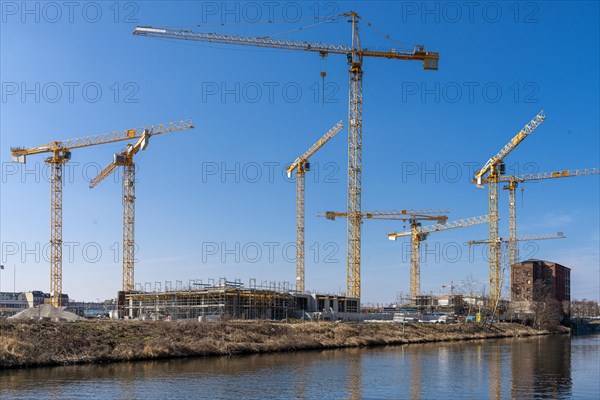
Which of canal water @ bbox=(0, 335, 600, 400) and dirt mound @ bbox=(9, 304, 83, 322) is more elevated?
dirt mound @ bbox=(9, 304, 83, 322)

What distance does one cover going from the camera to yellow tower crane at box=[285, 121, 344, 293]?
4766 inches

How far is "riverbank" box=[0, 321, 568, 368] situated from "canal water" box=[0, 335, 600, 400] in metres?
2.02

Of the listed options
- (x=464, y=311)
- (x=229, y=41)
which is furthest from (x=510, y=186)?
(x=229, y=41)

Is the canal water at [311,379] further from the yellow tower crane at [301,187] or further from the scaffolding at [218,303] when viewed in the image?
the yellow tower crane at [301,187]

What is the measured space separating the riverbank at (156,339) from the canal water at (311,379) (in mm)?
2021

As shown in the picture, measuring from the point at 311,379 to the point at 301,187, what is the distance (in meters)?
87.4

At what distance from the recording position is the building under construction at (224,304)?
8206 cm

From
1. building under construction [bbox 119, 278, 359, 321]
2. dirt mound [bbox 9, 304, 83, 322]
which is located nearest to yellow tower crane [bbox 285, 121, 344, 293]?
building under construction [bbox 119, 278, 359, 321]

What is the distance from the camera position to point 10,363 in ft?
137

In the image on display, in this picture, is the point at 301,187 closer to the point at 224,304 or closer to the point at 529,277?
the point at 224,304

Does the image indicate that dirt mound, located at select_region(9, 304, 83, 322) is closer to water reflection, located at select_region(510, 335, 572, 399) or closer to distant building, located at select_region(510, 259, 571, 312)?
water reflection, located at select_region(510, 335, 572, 399)

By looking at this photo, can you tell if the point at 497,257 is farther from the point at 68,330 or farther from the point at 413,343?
the point at 68,330

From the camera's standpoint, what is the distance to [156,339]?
52438mm

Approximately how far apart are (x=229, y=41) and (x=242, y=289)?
1603 inches
